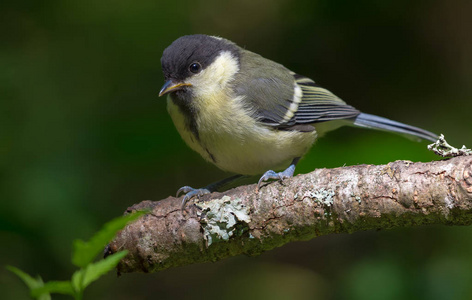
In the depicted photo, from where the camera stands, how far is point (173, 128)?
308 cm

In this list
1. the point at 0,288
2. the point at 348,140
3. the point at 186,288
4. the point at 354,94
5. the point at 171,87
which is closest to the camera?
the point at 171,87

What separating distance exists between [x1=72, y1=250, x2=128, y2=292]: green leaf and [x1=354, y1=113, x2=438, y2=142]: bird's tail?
8.10ft

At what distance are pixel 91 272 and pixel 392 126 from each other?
2529 mm

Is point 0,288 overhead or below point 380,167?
below

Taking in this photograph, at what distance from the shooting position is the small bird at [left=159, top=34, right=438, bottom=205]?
8.26 feet

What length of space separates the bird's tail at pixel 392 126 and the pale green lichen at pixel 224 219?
4.89ft

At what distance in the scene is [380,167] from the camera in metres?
1.75

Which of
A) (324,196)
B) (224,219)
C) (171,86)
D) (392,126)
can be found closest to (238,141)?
(171,86)

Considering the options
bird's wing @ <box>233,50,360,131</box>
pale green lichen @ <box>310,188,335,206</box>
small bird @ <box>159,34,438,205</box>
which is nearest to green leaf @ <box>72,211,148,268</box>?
pale green lichen @ <box>310,188,335,206</box>

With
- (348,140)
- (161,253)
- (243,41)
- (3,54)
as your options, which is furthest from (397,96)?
(3,54)

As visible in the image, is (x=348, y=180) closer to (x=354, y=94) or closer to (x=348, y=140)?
(x=348, y=140)

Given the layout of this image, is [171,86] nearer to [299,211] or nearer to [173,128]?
[173,128]

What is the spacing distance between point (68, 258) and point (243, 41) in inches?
83.0

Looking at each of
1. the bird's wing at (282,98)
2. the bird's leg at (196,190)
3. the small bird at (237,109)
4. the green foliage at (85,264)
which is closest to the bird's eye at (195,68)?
the small bird at (237,109)
